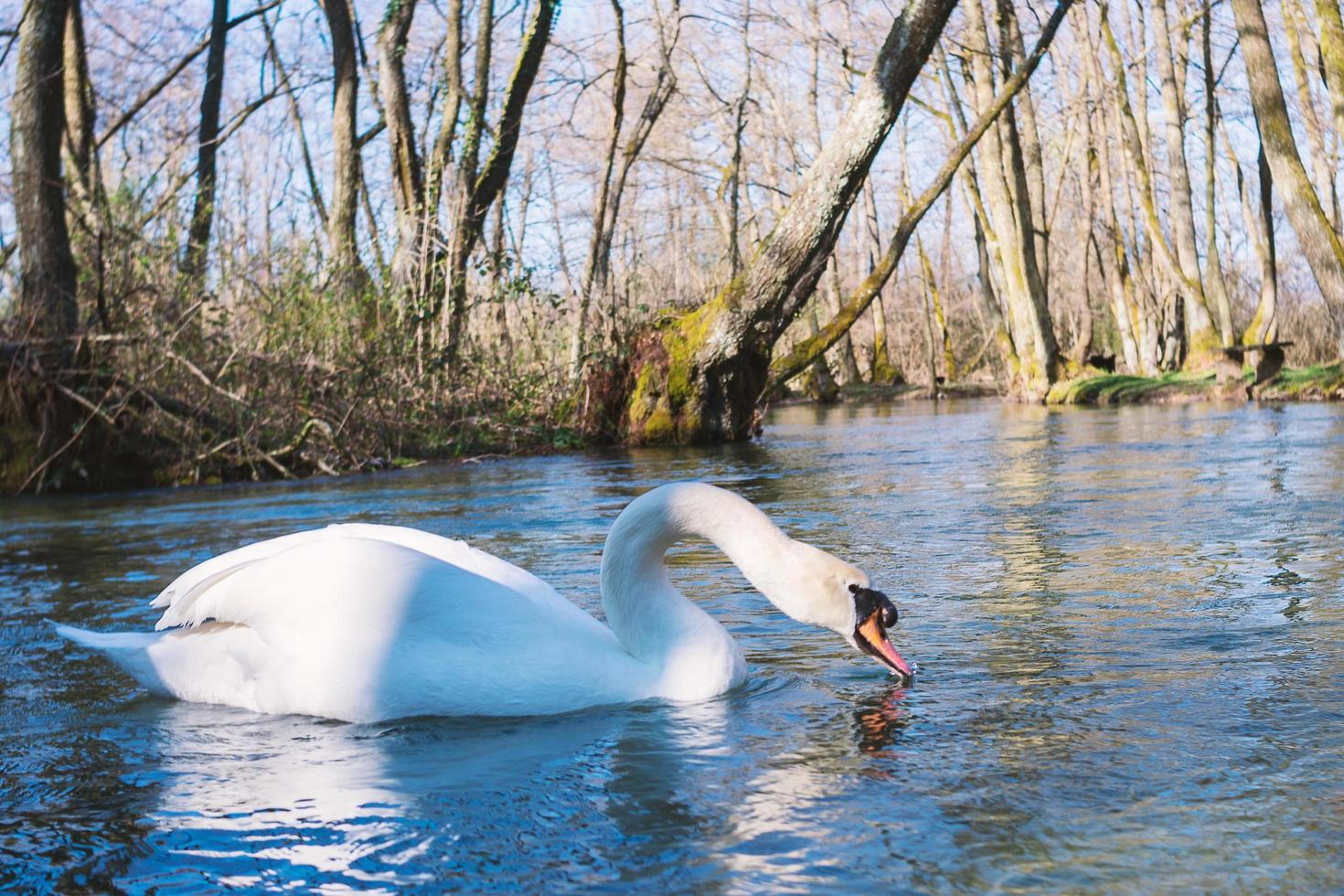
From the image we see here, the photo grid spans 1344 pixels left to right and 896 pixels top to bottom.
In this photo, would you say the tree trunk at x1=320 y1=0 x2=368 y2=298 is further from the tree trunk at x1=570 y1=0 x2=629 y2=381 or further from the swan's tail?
the swan's tail

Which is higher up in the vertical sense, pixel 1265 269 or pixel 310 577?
pixel 1265 269

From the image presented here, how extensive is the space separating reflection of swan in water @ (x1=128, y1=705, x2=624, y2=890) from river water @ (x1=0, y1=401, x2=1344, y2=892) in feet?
0.04

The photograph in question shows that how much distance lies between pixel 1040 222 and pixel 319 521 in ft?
92.2

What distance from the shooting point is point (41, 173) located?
42.2 ft

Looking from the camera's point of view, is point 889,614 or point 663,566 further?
point 663,566

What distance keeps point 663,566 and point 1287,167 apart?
14534 mm

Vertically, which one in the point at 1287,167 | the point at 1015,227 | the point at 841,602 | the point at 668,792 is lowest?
the point at 668,792

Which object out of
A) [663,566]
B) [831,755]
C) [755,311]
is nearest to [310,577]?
[663,566]

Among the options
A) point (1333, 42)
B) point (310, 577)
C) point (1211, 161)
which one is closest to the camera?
point (310, 577)

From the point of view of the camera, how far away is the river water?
274 centimetres

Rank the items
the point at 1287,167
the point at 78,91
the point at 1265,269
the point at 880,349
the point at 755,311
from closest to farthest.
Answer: the point at 755,311 → the point at 1287,167 → the point at 78,91 → the point at 1265,269 → the point at 880,349

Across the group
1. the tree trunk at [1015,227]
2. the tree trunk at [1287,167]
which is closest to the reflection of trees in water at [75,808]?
the tree trunk at [1287,167]

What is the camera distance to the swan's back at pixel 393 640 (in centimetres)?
397

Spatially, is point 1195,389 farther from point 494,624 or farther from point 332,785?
point 332,785
